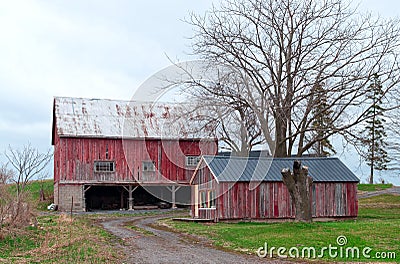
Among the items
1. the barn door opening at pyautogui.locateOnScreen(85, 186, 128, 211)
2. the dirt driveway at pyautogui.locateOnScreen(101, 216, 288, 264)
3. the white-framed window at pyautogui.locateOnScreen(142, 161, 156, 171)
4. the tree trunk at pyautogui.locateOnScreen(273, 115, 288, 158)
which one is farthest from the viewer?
the barn door opening at pyautogui.locateOnScreen(85, 186, 128, 211)

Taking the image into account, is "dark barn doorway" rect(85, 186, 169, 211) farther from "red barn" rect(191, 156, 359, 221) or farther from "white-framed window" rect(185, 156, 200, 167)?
"red barn" rect(191, 156, 359, 221)

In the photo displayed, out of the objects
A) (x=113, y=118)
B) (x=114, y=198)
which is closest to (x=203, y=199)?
(x=113, y=118)

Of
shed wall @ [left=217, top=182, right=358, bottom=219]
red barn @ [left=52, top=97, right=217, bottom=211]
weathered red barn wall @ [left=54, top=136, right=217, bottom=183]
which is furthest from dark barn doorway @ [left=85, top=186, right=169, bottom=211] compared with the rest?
shed wall @ [left=217, top=182, right=358, bottom=219]

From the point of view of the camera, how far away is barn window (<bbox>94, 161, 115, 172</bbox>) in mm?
A: 39250

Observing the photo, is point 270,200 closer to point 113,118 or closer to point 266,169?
point 266,169

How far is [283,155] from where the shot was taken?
3012 cm

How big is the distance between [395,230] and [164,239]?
7.79 metres

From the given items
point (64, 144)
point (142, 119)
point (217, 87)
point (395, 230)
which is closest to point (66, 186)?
point (64, 144)

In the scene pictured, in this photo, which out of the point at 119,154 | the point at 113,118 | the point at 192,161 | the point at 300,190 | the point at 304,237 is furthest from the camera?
the point at 192,161

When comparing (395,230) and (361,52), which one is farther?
(361,52)

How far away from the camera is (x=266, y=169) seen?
85.6ft

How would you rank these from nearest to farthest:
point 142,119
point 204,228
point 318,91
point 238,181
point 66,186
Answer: point 204,228 < point 238,181 < point 318,91 < point 66,186 < point 142,119

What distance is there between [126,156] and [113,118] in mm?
3206

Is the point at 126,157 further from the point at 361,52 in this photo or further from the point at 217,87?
the point at 361,52
